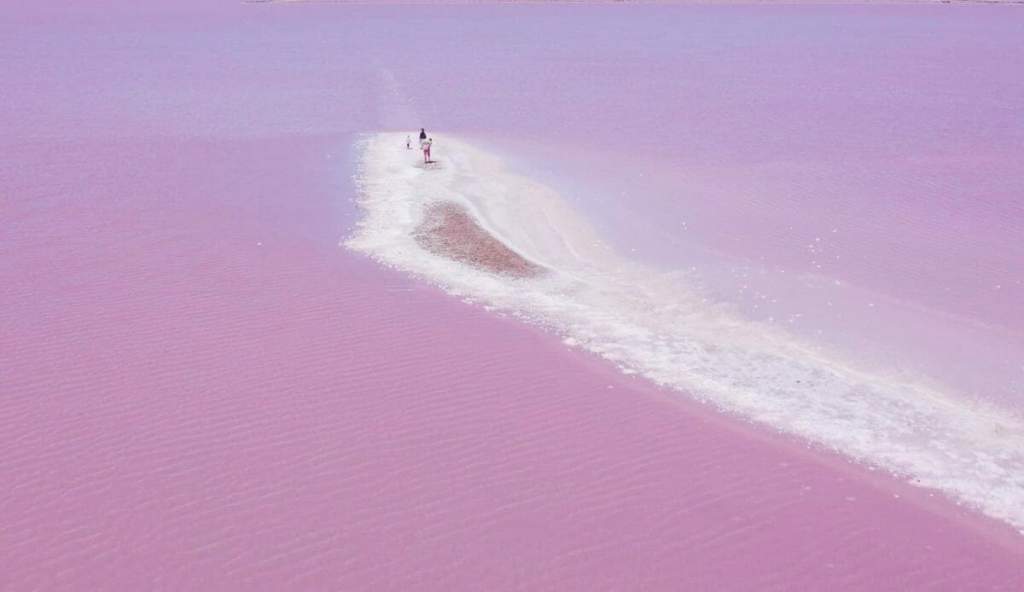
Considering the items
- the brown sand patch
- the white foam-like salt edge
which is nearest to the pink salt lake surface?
the white foam-like salt edge

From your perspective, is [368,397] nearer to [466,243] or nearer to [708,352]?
[708,352]

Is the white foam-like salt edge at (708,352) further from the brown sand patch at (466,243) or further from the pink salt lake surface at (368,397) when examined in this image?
the pink salt lake surface at (368,397)

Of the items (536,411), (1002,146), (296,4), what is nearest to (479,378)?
(536,411)

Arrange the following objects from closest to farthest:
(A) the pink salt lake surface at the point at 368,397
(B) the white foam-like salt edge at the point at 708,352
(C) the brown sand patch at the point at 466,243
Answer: (A) the pink salt lake surface at the point at 368,397
(B) the white foam-like salt edge at the point at 708,352
(C) the brown sand patch at the point at 466,243

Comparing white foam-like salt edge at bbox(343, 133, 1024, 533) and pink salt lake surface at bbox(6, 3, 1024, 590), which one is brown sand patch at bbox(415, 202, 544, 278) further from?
pink salt lake surface at bbox(6, 3, 1024, 590)

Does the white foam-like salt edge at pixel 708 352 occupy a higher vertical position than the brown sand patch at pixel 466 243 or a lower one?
higher

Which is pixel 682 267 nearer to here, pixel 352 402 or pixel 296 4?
pixel 352 402

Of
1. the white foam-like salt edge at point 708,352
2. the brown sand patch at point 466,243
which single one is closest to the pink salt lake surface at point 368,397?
the white foam-like salt edge at point 708,352
